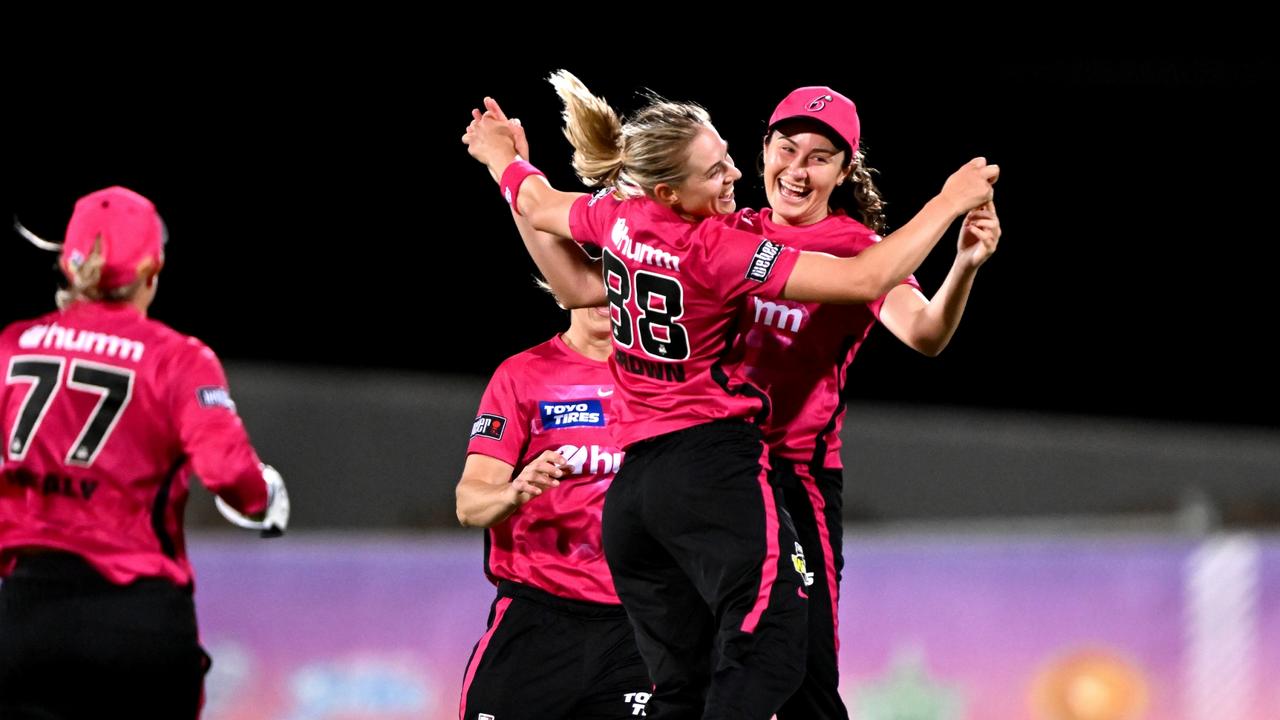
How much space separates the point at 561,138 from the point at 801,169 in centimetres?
720

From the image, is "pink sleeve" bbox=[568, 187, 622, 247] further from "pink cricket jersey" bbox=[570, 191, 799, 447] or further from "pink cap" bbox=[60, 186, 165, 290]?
"pink cap" bbox=[60, 186, 165, 290]

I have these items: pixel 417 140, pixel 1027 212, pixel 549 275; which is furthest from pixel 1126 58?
pixel 549 275

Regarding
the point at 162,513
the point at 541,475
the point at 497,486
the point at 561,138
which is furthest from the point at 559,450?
the point at 561,138

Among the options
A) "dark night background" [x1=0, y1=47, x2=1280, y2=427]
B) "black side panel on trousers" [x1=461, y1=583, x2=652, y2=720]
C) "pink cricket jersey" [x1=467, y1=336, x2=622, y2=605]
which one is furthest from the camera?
"dark night background" [x1=0, y1=47, x2=1280, y2=427]

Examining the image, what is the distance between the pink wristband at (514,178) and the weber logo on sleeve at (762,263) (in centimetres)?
80

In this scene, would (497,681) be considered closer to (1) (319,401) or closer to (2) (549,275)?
(2) (549,275)

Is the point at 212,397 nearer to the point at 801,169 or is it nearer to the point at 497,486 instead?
the point at 497,486

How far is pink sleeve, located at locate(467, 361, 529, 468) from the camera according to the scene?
4.62 meters

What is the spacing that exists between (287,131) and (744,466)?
32.3ft

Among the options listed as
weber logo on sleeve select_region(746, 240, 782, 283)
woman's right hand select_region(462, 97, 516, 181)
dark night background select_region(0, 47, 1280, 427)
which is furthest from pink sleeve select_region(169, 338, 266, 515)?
dark night background select_region(0, 47, 1280, 427)

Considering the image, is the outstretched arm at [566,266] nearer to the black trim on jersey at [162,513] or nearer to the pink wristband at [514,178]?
the pink wristband at [514,178]

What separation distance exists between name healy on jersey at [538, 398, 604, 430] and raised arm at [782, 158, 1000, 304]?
114 cm

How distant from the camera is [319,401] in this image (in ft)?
31.2

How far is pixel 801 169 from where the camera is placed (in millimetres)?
4094
